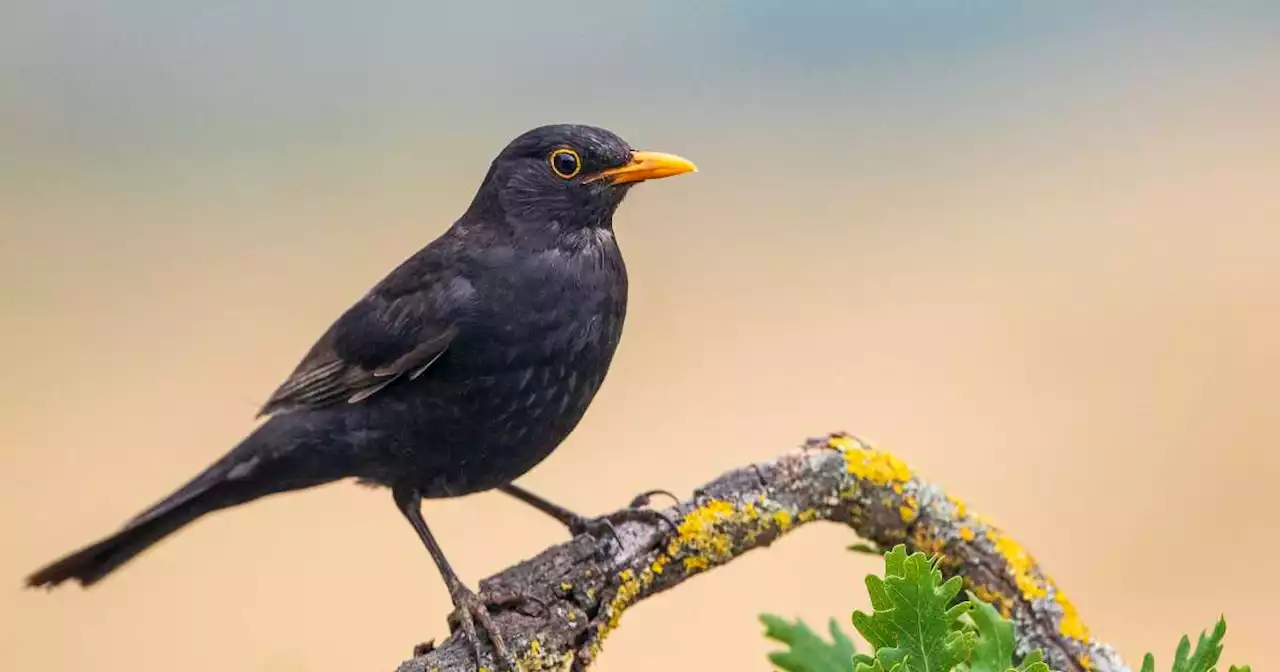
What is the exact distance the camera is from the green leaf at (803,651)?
2.40 meters

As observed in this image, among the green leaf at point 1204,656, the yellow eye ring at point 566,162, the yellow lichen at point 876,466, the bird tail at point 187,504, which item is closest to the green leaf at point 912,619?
the green leaf at point 1204,656

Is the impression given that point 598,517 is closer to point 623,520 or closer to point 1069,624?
point 623,520

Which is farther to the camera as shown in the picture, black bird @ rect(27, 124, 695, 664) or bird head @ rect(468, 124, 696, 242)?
bird head @ rect(468, 124, 696, 242)

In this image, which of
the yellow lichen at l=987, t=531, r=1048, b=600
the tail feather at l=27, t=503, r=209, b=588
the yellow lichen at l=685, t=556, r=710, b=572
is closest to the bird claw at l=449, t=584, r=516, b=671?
the yellow lichen at l=685, t=556, r=710, b=572

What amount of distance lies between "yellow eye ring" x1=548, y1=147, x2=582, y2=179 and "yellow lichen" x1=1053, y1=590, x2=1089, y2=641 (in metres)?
1.58

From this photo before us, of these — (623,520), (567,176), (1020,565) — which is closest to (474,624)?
(623,520)

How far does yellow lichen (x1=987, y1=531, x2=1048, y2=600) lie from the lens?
2740mm

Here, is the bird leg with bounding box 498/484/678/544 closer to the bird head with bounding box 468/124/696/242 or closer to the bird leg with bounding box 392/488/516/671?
the bird leg with bounding box 392/488/516/671

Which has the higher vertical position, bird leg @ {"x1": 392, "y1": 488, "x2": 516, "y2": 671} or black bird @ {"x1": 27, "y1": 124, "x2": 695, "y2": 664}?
black bird @ {"x1": 27, "y1": 124, "x2": 695, "y2": 664}

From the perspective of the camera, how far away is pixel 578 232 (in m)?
2.64

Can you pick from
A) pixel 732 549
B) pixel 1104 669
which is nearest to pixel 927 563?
pixel 732 549

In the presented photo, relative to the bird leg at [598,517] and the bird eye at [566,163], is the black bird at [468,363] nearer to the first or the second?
the bird eye at [566,163]

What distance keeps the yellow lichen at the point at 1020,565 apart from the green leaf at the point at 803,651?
0.56 m

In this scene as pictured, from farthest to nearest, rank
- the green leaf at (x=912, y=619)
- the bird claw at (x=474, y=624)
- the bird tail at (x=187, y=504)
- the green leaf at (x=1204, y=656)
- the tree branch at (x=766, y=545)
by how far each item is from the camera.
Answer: the bird tail at (x=187, y=504)
the tree branch at (x=766, y=545)
the bird claw at (x=474, y=624)
the green leaf at (x=1204, y=656)
the green leaf at (x=912, y=619)
